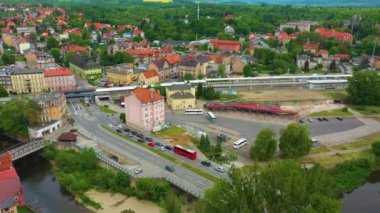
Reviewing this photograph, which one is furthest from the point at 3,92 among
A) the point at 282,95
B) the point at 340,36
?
the point at 340,36

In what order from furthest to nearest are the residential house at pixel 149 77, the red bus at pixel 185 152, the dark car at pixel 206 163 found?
the residential house at pixel 149 77 → the red bus at pixel 185 152 → the dark car at pixel 206 163

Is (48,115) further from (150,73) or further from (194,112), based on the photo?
(150,73)

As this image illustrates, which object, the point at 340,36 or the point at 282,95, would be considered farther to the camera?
the point at 340,36

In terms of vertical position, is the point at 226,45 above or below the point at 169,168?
above

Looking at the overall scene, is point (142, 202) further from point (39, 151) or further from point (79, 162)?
→ point (39, 151)

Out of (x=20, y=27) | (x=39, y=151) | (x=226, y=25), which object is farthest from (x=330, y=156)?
(x=20, y=27)

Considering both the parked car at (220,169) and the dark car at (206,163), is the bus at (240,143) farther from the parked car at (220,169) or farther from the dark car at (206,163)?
the parked car at (220,169)

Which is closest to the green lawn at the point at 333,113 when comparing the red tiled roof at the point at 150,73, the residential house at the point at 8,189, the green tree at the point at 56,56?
the red tiled roof at the point at 150,73
